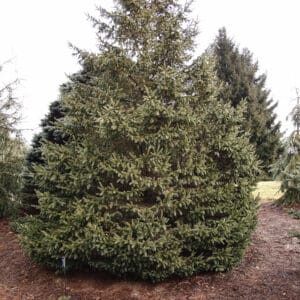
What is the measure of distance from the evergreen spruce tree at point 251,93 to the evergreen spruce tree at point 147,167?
518 inches

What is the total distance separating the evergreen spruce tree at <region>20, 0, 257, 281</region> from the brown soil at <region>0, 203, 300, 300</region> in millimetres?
182

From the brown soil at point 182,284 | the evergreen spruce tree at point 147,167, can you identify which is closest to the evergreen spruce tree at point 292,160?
the brown soil at point 182,284

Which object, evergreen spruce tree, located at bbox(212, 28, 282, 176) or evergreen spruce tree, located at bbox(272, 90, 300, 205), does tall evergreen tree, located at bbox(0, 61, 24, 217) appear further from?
evergreen spruce tree, located at bbox(212, 28, 282, 176)

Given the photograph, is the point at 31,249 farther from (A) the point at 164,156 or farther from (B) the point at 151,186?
(A) the point at 164,156

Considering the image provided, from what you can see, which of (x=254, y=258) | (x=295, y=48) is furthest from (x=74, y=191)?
(x=295, y=48)

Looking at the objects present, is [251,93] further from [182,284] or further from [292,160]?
[182,284]

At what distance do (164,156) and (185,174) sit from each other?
0.39 m

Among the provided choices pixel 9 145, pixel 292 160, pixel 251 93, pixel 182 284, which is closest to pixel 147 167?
pixel 182 284

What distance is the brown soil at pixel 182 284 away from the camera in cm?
383

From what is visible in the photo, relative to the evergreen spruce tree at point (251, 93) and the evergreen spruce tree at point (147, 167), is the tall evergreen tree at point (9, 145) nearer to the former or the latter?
the evergreen spruce tree at point (147, 167)

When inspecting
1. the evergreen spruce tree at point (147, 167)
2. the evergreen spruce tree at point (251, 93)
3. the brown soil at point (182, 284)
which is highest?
the evergreen spruce tree at point (251, 93)

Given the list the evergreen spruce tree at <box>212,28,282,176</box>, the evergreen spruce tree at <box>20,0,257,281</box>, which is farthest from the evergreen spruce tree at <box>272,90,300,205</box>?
the evergreen spruce tree at <box>212,28,282,176</box>

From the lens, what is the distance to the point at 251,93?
18.0 m

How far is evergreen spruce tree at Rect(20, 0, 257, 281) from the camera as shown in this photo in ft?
12.5
